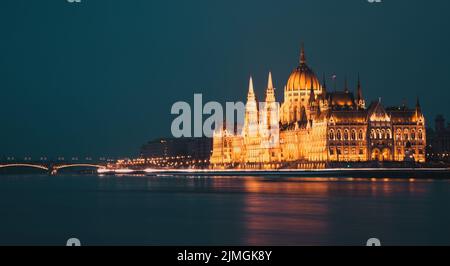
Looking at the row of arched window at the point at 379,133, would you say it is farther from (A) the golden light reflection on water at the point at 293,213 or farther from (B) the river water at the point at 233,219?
(B) the river water at the point at 233,219

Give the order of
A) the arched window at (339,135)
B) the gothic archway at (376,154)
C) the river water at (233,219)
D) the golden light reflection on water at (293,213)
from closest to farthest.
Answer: the river water at (233,219)
the golden light reflection on water at (293,213)
the arched window at (339,135)
the gothic archway at (376,154)

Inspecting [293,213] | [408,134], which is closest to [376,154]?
[408,134]

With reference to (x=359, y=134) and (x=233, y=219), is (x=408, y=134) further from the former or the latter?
(x=233, y=219)

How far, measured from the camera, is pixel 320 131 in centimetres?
16738

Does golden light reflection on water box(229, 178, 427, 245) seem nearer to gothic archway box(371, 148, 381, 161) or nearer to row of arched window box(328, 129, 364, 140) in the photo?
row of arched window box(328, 129, 364, 140)

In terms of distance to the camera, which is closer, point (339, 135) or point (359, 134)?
point (339, 135)

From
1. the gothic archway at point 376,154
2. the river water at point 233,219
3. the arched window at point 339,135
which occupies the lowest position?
the river water at point 233,219

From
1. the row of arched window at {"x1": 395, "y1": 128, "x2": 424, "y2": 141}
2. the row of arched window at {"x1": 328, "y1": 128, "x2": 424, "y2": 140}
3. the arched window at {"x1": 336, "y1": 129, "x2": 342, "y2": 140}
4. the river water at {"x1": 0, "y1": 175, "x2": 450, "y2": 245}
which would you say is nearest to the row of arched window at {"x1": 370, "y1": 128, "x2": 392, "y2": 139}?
the row of arched window at {"x1": 328, "y1": 128, "x2": 424, "y2": 140}

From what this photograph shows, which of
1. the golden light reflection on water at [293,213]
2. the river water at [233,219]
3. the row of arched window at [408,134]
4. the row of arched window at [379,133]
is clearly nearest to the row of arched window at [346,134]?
the row of arched window at [379,133]

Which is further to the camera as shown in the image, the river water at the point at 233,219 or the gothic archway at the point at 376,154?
the gothic archway at the point at 376,154

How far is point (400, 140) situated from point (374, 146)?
4.97 meters

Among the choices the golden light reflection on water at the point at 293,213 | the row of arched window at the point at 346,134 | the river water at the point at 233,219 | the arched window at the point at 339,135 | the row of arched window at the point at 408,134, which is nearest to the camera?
the river water at the point at 233,219
